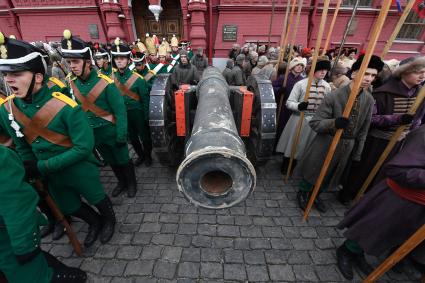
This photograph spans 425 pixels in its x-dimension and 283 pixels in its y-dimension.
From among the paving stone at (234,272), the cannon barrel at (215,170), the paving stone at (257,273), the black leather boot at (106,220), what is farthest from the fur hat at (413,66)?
the black leather boot at (106,220)

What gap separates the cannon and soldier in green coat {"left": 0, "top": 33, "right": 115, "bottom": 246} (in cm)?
106

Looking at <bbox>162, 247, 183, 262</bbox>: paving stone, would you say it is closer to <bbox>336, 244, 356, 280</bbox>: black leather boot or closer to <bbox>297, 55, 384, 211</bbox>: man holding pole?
<bbox>336, 244, 356, 280</bbox>: black leather boot

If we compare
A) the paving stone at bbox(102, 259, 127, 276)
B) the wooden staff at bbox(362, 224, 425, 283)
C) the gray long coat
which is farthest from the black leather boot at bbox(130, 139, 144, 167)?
the wooden staff at bbox(362, 224, 425, 283)

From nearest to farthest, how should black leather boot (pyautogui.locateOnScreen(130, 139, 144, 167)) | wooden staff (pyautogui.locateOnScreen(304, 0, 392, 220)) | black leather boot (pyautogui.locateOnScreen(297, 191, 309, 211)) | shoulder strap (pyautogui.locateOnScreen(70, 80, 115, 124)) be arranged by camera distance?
wooden staff (pyautogui.locateOnScreen(304, 0, 392, 220)), shoulder strap (pyautogui.locateOnScreen(70, 80, 115, 124)), black leather boot (pyautogui.locateOnScreen(297, 191, 309, 211)), black leather boot (pyautogui.locateOnScreen(130, 139, 144, 167))

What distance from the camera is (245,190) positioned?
1.46 metres

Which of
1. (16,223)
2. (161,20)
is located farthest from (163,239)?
(161,20)

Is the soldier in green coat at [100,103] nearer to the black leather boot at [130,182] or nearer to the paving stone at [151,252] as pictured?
the black leather boot at [130,182]

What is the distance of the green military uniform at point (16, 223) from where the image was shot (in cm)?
130

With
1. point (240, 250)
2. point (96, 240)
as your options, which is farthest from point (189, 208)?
point (96, 240)

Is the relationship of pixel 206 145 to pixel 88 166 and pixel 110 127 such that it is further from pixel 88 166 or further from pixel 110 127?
pixel 110 127

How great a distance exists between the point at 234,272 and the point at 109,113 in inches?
96.8

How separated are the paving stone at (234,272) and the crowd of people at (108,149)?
105 centimetres

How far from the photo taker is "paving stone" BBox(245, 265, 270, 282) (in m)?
2.20

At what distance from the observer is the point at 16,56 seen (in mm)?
1594
